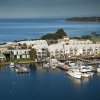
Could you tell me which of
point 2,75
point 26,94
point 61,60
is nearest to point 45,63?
point 61,60

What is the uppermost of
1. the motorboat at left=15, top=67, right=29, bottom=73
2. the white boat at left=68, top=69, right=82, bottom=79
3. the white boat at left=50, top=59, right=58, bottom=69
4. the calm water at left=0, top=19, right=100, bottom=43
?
the calm water at left=0, top=19, right=100, bottom=43

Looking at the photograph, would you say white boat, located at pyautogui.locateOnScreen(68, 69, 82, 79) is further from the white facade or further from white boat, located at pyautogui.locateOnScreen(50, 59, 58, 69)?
the white facade

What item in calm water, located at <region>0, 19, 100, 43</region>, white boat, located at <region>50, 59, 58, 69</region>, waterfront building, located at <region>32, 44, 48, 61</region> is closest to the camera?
white boat, located at <region>50, 59, 58, 69</region>

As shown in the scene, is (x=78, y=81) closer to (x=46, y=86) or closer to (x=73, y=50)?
(x=46, y=86)

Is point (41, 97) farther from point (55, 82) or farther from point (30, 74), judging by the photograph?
point (30, 74)

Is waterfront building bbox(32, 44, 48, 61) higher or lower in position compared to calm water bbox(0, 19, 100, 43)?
lower

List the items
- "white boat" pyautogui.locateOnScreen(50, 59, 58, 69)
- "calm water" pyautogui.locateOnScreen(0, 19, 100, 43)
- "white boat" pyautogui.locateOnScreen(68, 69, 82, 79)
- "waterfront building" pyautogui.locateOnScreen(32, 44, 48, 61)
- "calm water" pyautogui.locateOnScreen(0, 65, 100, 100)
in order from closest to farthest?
1. "calm water" pyautogui.locateOnScreen(0, 65, 100, 100)
2. "white boat" pyautogui.locateOnScreen(68, 69, 82, 79)
3. "white boat" pyautogui.locateOnScreen(50, 59, 58, 69)
4. "waterfront building" pyautogui.locateOnScreen(32, 44, 48, 61)
5. "calm water" pyautogui.locateOnScreen(0, 19, 100, 43)

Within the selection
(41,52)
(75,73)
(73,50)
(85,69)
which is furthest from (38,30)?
(75,73)

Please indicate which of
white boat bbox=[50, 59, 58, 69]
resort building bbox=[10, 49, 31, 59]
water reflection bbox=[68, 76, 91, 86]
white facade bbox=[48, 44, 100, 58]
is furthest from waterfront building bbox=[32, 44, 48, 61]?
water reflection bbox=[68, 76, 91, 86]
